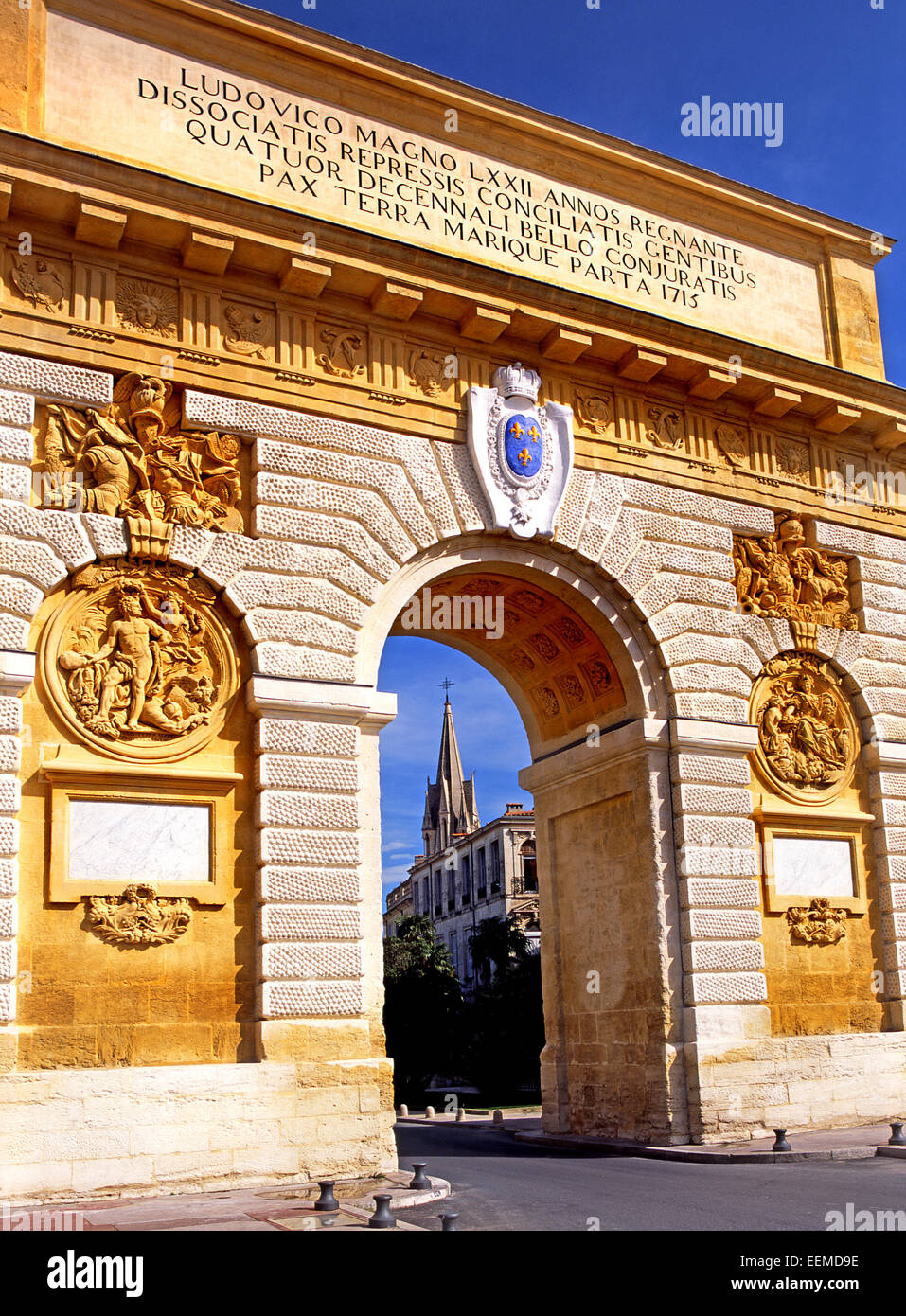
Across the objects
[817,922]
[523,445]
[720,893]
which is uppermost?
[523,445]

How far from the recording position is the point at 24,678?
1137 cm

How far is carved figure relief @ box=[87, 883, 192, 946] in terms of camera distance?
11453 millimetres

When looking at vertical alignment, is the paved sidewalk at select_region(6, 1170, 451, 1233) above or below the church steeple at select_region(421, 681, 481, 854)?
below

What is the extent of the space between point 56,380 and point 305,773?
4.39m

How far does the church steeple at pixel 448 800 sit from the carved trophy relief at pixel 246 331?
206 ft

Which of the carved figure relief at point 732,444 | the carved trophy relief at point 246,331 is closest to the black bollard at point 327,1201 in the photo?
the carved trophy relief at point 246,331

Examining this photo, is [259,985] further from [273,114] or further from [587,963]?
[273,114]

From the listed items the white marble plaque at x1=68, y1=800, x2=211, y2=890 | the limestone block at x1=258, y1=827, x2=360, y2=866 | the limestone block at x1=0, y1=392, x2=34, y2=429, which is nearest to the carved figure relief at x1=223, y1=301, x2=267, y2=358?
the limestone block at x1=0, y1=392, x2=34, y2=429

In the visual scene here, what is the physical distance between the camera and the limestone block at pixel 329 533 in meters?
13.1

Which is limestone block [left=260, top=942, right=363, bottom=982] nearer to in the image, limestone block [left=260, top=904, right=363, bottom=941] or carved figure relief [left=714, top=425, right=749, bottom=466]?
limestone block [left=260, top=904, right=363, bottom=941]

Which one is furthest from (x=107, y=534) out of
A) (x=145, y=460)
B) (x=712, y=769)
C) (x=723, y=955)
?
(x=723, y=955)

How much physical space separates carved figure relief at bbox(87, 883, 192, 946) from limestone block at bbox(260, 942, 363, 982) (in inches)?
33.2

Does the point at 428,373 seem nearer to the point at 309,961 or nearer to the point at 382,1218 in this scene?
the point at 309,961

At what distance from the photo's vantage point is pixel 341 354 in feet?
45.7
